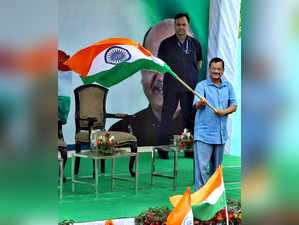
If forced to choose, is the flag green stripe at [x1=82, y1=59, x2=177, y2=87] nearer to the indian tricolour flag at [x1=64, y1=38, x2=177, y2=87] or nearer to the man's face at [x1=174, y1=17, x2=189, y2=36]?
the indian tricolour flag at [x1=64, y1=38, x2=177, y2=87]

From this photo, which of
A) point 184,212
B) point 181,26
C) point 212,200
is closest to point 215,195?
point 212,200

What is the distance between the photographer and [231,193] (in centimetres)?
642

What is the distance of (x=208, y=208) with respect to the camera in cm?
334

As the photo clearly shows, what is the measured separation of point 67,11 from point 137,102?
2184 millimetres

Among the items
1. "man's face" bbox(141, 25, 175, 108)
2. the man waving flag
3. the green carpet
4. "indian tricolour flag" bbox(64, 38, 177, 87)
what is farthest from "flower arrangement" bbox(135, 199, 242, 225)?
"man's face" bbox(141, 25, 175, 108)

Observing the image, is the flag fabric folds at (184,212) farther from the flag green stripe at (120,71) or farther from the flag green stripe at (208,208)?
the flag green stripe at (120,71)

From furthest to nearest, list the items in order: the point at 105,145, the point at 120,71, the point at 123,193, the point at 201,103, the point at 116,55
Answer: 1. the point at 123,193
2. the point at 120,71
3. the point at 105,145
4. the point at 116,55
5. the point at 201,103

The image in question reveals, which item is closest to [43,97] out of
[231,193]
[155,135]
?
[231,193]

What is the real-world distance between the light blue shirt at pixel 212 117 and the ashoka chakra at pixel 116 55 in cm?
89

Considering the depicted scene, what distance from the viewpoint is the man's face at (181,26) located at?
9.98 metres

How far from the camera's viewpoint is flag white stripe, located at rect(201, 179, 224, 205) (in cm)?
326

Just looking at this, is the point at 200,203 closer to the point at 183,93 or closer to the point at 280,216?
the point at 280,216

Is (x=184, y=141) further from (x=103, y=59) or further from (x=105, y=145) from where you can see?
(x=103, y=59)

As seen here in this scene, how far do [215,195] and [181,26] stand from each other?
23.2 ft
